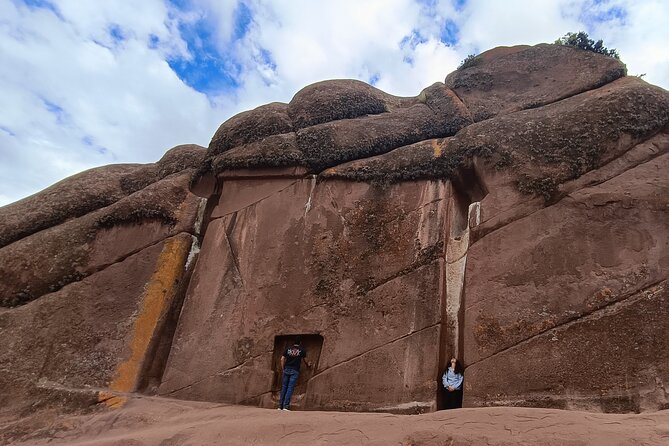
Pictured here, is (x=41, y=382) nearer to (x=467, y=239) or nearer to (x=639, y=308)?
(x=467, y=239)

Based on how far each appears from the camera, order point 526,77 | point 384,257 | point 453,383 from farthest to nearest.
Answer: point 526,77 → point 384,257 → point 453,383

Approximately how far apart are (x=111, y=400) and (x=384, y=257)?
5.46 m

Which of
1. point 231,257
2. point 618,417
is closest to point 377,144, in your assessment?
point 231,257

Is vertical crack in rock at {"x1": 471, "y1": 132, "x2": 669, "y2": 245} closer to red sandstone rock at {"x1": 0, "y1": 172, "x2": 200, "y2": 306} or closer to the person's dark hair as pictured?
the person's dark hair

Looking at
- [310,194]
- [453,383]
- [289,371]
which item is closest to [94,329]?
[289,371]

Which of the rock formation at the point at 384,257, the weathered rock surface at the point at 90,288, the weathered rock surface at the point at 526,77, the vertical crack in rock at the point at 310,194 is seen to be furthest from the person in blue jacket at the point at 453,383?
the weathered rock surface at the point at 526,77

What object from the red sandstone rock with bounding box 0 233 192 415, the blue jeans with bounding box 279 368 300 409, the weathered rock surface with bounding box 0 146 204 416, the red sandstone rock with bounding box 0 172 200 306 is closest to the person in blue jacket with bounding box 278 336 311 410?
the blue jeans with bounding box 279 368 300 409

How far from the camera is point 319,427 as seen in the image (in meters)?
7.23

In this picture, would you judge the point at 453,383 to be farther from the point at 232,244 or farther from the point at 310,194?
the point at 232,244

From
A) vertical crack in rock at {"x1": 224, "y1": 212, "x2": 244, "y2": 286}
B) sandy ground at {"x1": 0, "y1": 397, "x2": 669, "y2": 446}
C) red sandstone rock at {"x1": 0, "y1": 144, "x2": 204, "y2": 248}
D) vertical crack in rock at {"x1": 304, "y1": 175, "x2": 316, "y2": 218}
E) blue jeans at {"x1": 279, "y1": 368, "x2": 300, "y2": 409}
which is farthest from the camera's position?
red sandstone rock at {"x1": 0, "y1": 144, "x2": 204, "y2": 248}

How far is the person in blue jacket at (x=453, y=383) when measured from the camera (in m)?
8.52

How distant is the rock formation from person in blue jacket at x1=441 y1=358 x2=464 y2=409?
0.16 m

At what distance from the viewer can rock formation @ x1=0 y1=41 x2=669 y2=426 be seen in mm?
8391

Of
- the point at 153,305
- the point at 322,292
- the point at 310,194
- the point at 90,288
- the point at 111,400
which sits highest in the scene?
the point at 310,194
